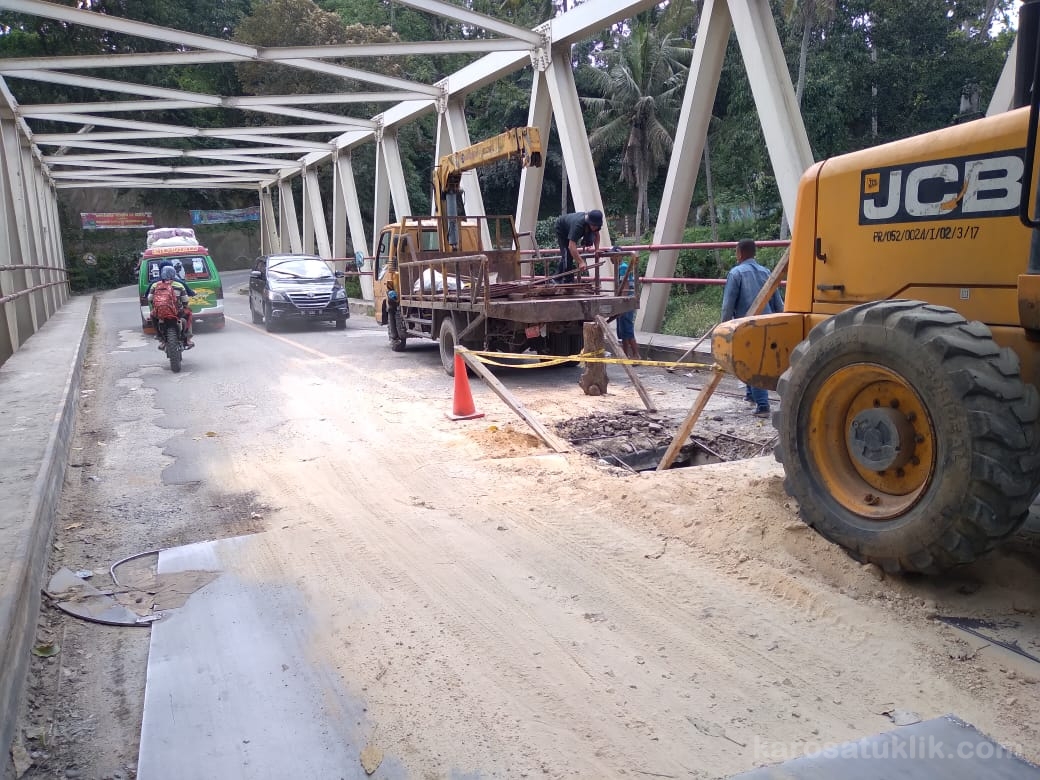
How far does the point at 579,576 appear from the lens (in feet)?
14.5

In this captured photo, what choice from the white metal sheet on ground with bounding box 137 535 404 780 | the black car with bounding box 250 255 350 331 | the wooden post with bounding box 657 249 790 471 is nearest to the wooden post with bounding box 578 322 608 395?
the wooden post with bounding box 657 249 790 471

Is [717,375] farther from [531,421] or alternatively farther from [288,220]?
[288,220]

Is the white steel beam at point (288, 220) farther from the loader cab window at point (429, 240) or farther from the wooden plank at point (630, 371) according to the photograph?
the wooden plank at point (630, 371)

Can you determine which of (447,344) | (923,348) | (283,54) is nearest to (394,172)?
(283,54)

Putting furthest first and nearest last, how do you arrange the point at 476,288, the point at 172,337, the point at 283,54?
the point at 283,54 → the point at 172,337 → the point at 476,288

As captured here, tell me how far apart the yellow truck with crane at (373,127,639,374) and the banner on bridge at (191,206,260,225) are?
39520mm

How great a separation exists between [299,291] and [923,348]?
16.9 metres

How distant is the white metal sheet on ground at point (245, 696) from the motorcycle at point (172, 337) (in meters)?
9.27

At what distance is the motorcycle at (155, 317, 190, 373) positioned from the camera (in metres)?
12.8

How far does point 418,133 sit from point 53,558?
40.9 metres

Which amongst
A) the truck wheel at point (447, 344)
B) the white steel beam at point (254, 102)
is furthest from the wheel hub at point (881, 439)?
the white steel beam at point (254, 102)

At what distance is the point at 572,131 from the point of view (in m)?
15.1

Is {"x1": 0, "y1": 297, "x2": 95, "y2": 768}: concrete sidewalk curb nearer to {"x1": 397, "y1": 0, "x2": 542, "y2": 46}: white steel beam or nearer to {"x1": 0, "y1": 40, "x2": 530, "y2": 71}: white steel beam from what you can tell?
{"x1": 0, "y1": 40, "x2": 530, "y2": 71}: white steel beam

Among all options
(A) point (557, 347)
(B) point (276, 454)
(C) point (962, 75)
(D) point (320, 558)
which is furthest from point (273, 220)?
(D) point (320, 558)
